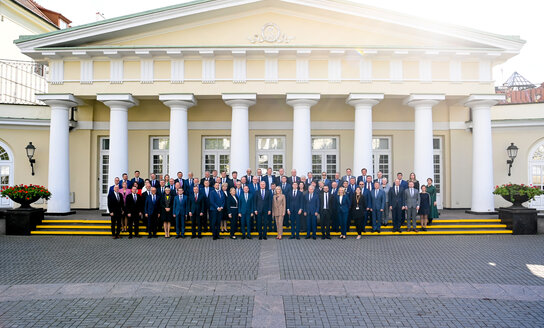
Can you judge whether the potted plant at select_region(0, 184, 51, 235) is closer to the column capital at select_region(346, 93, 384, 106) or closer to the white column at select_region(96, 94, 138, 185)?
the white column at select_region(96, 94, 138, 185)

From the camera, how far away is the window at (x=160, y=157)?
18.2m

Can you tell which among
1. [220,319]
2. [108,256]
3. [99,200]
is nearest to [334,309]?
[220,319]

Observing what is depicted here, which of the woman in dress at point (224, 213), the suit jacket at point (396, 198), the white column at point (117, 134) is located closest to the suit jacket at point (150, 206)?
the woman in dress at point (224, 213)

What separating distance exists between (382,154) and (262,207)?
896 centimetres

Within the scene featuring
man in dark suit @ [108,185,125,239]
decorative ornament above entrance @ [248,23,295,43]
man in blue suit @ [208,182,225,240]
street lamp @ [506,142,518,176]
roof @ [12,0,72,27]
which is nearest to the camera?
man in blue suit @ [208,182,225,240]

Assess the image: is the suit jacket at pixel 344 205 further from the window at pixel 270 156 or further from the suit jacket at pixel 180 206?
the window at pixel 270 156

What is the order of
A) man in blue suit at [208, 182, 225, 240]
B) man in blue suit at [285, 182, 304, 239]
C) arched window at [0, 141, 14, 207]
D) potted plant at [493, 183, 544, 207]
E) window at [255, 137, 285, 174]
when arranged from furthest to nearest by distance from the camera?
window at [255, 137, 285, 174] < arched window at [0, 141, 14, 207] < potted plant at [493, 183, 544, 207] < man in blue suit at [285, 182, 304, 239] < man in blue suit at [208, 182, 225, 240]

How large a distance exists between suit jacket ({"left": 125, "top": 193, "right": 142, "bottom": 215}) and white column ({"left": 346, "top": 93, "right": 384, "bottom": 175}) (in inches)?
350

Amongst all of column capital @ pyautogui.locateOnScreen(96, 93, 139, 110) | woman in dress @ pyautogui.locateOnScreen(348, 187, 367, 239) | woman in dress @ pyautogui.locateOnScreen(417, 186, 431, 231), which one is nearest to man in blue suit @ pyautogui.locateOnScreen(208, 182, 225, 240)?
woman in dress @ pyautogui.locateOnScreen(348, 187, 367, 239)

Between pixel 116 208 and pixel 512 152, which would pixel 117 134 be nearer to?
pixel 116 208

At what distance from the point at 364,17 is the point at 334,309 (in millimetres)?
13117

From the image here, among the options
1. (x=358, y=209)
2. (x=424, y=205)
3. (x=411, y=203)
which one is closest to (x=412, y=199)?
(x=411, y=203)

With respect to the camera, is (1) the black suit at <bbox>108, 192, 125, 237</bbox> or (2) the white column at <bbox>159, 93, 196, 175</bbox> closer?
(1) the black suit at <bbox>108, 192, 125, 237</bbox>

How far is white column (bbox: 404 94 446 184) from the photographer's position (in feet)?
49.3
